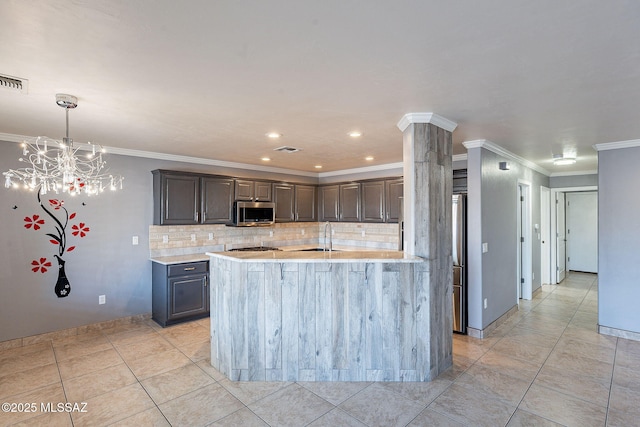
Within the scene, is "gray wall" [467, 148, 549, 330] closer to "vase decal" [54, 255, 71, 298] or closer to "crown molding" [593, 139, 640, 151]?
"crown molding" [593, 139, 640, 151]

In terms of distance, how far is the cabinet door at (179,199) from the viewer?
464 cm

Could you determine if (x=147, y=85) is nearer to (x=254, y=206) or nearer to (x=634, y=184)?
(x=254, y=206)

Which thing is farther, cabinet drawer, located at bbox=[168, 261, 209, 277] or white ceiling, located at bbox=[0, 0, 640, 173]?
cabinet drawer, located at bbox=[168, 261, 209, 277]

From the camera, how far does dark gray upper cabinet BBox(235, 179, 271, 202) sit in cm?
542

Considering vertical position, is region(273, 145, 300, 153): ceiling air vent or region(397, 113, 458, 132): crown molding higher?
region(273, 145, 300, 153): ceiling air vent

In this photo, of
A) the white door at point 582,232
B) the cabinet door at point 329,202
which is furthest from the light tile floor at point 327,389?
the white door at point 582,232

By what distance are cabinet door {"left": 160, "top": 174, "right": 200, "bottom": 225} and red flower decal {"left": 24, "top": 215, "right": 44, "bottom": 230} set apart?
1.34 metres

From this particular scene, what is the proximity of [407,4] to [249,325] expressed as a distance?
2.69m

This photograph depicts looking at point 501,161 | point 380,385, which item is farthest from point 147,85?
point 501,161

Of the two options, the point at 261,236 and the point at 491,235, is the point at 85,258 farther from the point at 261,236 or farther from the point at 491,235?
the point at 491,235

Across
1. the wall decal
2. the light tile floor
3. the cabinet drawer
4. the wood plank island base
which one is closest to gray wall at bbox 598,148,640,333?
the light tile floor

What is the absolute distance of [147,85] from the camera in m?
2.29

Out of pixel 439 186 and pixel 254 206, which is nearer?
pixel 439 186

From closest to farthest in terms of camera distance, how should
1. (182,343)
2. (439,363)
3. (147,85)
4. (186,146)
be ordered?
(147,85) < (439,363) < (182,343) < (186,146)
